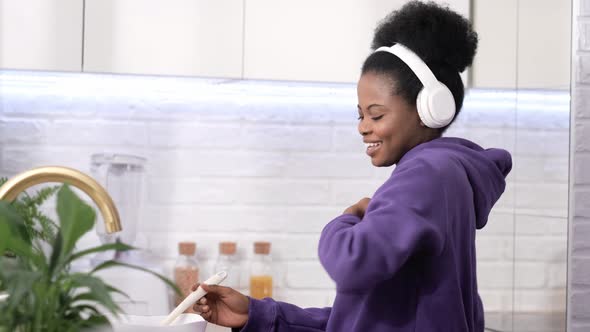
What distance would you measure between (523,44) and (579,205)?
42cm

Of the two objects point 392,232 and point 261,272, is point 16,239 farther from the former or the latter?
point 261,272

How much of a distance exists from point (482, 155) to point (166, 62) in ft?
2.89

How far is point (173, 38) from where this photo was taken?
188 cm

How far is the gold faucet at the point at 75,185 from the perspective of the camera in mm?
929

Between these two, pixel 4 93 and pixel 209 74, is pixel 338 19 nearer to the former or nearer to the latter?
pixel 209 74

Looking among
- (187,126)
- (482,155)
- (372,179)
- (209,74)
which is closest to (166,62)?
(209,74)

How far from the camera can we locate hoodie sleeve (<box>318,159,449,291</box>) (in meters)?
1.05

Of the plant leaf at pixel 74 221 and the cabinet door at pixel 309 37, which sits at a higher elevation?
the cabinet door at pixel 309 37

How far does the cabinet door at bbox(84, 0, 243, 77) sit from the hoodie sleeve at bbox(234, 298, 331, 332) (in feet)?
2.26

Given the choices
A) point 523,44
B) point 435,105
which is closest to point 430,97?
point 435,105

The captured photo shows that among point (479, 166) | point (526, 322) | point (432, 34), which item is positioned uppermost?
point (432, 34)

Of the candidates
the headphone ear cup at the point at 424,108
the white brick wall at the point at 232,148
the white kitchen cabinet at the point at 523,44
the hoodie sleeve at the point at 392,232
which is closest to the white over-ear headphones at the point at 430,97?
the headphone ear cup at the point at 424,108

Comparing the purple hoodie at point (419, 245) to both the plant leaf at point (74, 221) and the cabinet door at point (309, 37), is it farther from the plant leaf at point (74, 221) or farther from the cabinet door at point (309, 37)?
the cabinet door at point (309, 37)

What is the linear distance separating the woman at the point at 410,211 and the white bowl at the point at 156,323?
0.16 m
